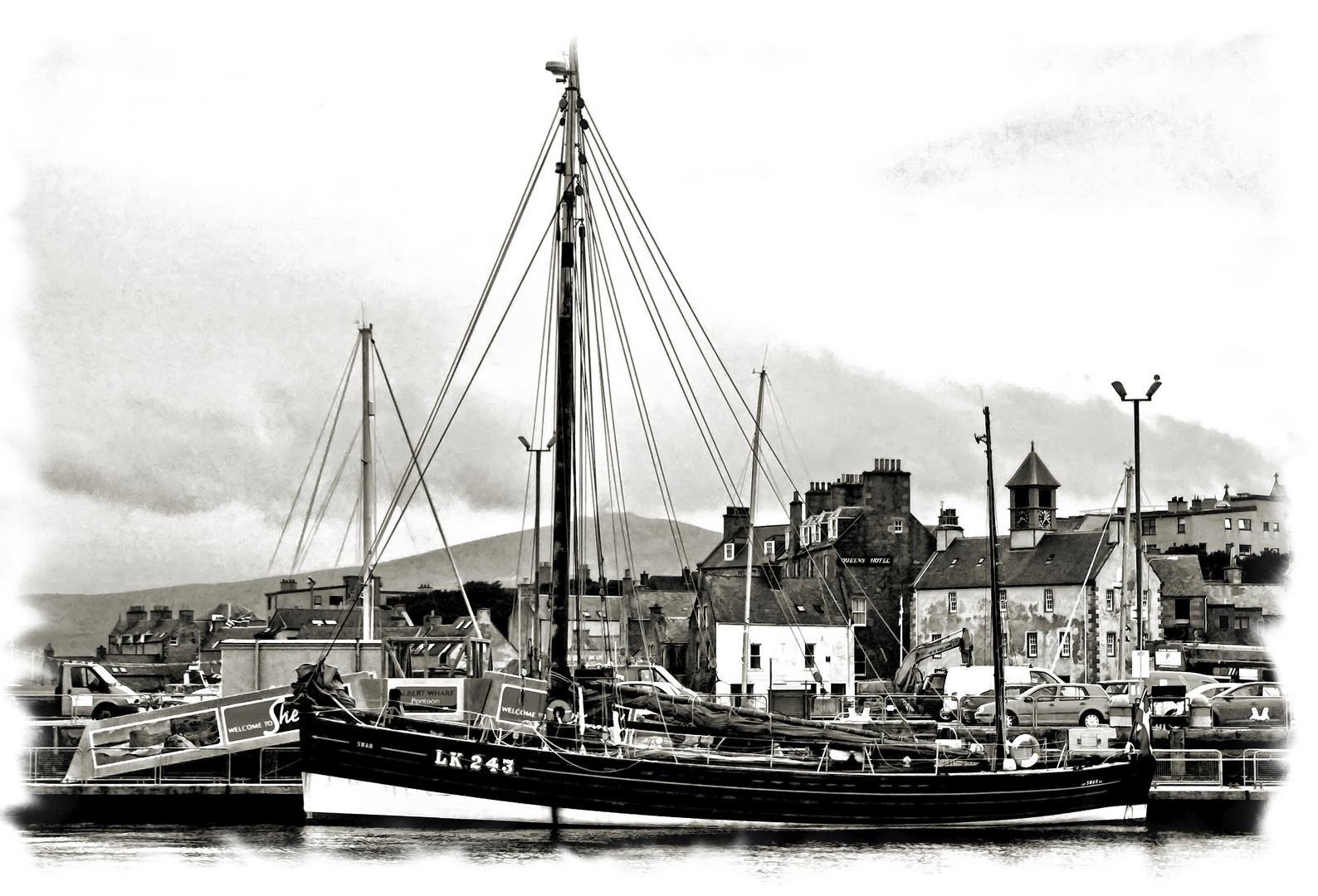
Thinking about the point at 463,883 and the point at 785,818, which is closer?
the point at 463,883

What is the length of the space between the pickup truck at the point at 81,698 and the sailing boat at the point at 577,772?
44.4 ft

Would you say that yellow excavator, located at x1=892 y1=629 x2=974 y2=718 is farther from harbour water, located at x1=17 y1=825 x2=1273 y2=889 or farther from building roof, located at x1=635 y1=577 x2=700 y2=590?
harbour water, located at x1=17 y1=825 x2=1273 y2=889

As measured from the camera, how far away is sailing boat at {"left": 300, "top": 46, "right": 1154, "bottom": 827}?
2342cm

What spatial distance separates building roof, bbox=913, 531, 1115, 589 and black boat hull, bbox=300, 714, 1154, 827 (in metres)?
37.3

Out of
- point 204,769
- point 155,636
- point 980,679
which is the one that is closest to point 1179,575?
point 980,679

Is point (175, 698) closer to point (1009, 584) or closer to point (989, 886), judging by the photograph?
point (989, 886)

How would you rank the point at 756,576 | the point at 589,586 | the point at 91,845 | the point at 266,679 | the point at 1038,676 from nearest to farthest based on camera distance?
the point at 91,845 → the point at 266,679 → the point at 1038,676 → the point at 756,576 → the point at 589,586

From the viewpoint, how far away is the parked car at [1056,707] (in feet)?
114

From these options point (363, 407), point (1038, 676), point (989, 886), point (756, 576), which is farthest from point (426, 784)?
point (756, 576)

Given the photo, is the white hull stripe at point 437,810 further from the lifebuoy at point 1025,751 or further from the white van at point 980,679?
the white van at point 980,679

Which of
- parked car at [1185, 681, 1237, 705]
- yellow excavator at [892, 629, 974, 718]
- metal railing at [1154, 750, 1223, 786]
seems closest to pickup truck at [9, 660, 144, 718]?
metal railing at [1154, 750, 1223, 786]

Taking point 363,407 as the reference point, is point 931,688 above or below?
below

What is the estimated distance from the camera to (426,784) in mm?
23438

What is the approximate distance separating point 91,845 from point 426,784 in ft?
16.3
